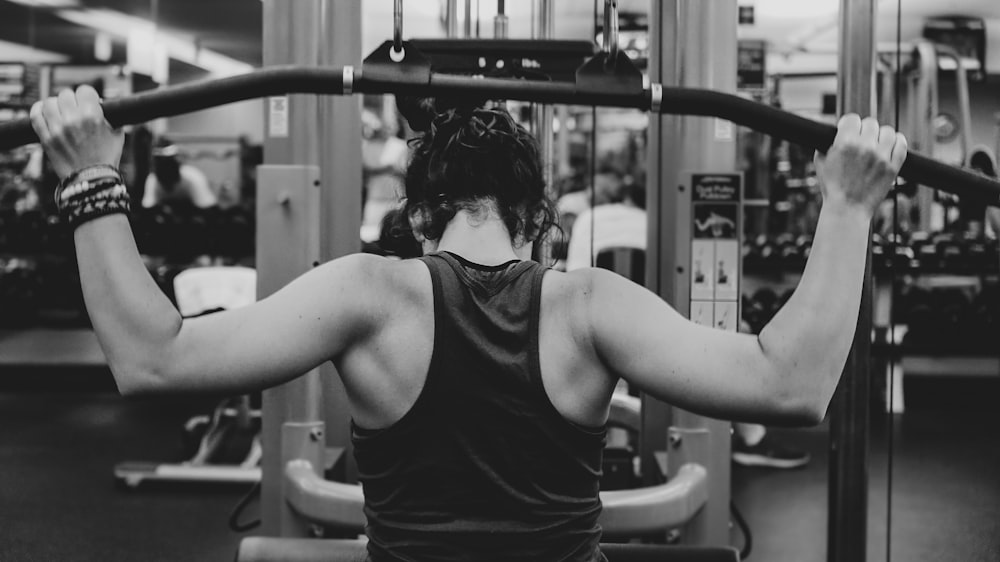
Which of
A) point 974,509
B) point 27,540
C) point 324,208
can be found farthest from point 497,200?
point 974,509

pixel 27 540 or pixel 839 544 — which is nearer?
pixel 839 544

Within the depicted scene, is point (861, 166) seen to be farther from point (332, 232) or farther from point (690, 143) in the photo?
point (332, 232)

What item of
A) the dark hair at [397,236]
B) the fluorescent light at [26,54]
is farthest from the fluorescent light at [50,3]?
the dark hair at [397,236]

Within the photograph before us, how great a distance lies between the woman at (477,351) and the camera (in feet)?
3.02

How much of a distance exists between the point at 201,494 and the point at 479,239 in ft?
10.7

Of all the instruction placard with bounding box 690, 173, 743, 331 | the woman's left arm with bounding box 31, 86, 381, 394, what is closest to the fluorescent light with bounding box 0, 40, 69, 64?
the instruction placard with bounding box 690, 173, 743, 331

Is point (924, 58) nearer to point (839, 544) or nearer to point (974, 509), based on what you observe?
point (974, 509)

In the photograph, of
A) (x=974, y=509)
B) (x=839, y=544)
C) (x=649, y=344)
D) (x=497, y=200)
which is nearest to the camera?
(x=649, y=344)

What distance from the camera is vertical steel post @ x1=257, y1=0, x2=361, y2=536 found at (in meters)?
2.12

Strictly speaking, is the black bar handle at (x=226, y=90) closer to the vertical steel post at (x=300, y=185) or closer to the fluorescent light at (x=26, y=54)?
the vertical steel post at (x=300, y=185)

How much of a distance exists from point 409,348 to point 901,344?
603 cm

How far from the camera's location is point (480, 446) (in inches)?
38.8

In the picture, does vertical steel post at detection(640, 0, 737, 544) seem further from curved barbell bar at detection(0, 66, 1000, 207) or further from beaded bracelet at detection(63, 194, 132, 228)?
beaded bracelet at detection(63, 194, 132, 228)

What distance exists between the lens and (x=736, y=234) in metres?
2.28
